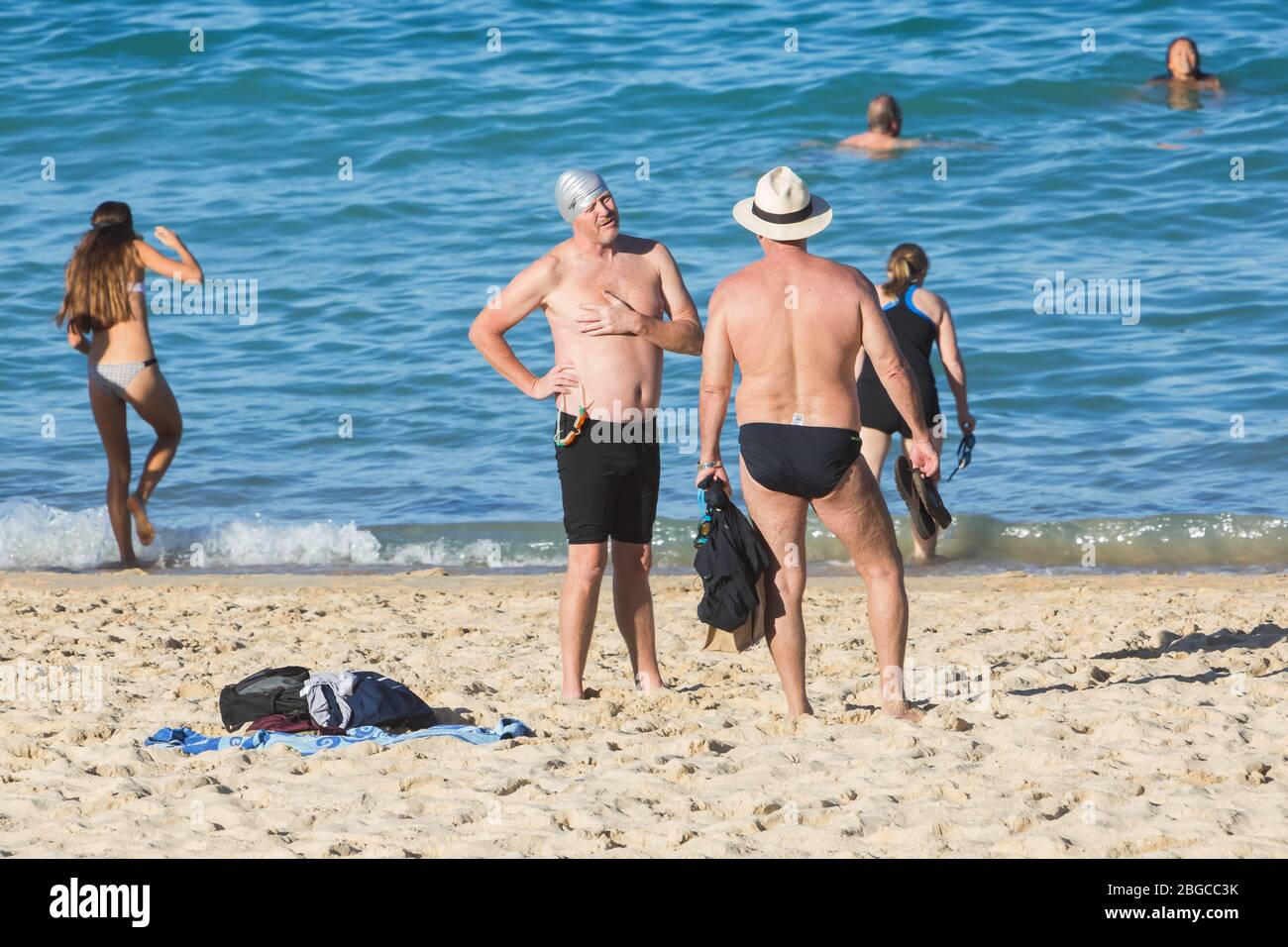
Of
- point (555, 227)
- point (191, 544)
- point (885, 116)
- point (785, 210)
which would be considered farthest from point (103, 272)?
point (885, 116)

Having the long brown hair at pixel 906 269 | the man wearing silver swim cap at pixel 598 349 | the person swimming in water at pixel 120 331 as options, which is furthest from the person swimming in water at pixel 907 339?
the person swimming in water at pixel 120 331

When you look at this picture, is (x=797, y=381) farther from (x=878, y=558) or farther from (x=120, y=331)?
(x=120, y=331)

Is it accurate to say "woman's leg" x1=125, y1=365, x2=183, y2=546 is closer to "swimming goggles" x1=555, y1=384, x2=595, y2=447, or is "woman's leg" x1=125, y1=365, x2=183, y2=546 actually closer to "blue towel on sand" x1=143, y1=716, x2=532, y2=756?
"blue towel on sand" x1=143, y1=716, x2=532, y2=756

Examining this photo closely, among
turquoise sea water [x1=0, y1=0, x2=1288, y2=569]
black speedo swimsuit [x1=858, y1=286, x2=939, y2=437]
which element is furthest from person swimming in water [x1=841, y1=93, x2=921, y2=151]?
black speedo swimsuit [x1=858, y1=286, x2=939, y2=437]

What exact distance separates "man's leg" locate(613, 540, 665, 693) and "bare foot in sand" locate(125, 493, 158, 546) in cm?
393

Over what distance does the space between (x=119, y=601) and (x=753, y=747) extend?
3950 mm

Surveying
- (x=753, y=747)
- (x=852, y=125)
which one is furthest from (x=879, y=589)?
(x=852, y=125)

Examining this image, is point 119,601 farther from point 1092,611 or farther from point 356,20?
point 356,20

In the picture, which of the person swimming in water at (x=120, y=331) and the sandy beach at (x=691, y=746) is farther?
the person swimming in water at (x=120, y=331)

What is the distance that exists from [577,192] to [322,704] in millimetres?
1856

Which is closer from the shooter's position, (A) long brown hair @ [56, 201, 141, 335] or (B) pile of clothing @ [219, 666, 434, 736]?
(B) pile of clothing @ [219, 666, 434, 736]

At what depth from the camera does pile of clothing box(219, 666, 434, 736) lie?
515 cm

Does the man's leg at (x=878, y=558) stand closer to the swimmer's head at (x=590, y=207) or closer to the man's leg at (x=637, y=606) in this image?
the man's leg at (x=637, y=606)

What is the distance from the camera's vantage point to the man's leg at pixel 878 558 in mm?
4852
